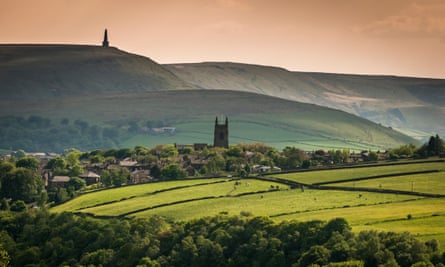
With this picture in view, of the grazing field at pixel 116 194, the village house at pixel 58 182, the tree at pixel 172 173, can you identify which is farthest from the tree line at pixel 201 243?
the village house at pixel 58 182

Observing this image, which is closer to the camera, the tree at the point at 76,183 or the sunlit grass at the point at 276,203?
the sunlit grass at the point at 276,203

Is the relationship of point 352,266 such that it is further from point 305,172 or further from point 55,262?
point 305,172

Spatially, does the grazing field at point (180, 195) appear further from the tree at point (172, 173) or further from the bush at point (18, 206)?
the tree at point (172, 173)

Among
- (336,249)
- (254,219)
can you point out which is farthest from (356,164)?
(336,249)

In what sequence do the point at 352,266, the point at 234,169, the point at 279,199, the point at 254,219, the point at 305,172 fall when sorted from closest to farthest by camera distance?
the point at 352,266 < the point at 254,219 < the point at 279,199 < the point at 305,172 < the point at 234,169

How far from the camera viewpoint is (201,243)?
4619 inches

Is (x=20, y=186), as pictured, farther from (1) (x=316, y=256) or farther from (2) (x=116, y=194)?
(1) (x=316, y=256)

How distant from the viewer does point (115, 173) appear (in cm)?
19300

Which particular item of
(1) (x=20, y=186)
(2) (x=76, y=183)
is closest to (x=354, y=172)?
(2) (x=76, y=183)

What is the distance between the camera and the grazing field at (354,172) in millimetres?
156875

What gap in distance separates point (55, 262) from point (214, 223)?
20.0 metres

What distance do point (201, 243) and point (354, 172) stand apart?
4955 cm

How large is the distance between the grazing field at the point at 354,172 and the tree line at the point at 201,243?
30993 millimetres

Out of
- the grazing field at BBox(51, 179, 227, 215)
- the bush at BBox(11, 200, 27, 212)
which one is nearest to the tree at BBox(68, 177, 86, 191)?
the grazing field at BBox(51, 179, 227, 215)
